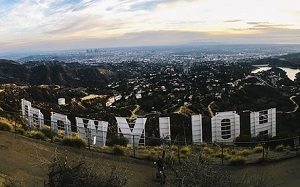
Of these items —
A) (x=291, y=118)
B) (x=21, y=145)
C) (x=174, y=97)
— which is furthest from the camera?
(x=174, y=97)

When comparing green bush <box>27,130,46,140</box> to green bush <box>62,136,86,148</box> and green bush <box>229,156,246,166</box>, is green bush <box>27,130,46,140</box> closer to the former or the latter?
green bush <box>62,136,86,148</box>

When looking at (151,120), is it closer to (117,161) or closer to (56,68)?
(117,161)

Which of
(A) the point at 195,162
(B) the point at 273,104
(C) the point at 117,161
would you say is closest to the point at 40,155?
(C) the point at 117,161

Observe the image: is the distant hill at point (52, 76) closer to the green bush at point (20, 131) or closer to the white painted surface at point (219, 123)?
the white painted surface at point (219, 123)

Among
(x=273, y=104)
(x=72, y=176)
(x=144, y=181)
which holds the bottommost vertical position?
(x=273, y=104)

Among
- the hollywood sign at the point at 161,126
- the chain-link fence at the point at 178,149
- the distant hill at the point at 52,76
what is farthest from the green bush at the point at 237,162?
the distant hill at the point at 52,76

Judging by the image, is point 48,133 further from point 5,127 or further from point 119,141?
point 119,141
